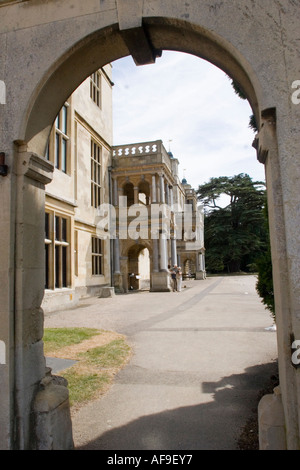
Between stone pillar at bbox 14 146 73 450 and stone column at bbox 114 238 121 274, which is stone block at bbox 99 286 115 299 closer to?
stone column at bbox 114 238 121 274

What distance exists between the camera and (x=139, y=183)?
68.1 ft

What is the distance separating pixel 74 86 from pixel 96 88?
16304mm

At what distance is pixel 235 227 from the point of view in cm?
4516

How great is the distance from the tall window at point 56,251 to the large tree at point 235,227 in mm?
33213

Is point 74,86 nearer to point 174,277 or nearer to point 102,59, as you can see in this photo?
point 102,59

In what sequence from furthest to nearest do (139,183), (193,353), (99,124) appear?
(139,183)
(99,124)
(193,353)

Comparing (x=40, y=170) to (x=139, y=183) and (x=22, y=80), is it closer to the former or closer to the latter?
(x=22, y=80)

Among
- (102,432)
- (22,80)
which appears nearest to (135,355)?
(102,432)

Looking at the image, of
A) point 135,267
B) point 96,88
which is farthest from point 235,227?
point 96,88

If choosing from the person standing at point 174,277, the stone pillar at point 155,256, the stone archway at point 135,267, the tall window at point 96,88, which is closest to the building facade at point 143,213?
the stone pillar at point 155,256

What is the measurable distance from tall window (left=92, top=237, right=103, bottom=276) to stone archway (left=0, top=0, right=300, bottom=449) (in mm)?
14061

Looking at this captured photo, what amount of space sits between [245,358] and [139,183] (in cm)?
1660

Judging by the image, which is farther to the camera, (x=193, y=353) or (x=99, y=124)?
(x=99, y=124)

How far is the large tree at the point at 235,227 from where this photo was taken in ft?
141
